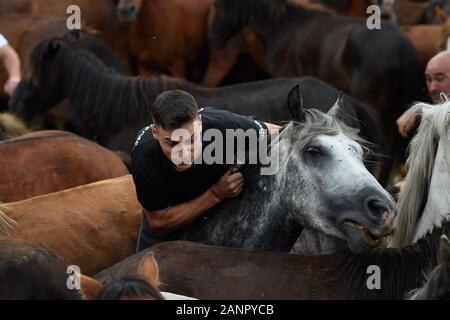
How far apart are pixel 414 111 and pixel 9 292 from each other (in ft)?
6.79

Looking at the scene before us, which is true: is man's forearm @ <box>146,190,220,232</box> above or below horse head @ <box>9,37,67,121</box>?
below

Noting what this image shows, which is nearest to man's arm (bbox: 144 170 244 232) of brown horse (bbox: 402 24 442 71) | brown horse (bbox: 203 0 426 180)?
brown horse (bbox: 203 0 426 180)

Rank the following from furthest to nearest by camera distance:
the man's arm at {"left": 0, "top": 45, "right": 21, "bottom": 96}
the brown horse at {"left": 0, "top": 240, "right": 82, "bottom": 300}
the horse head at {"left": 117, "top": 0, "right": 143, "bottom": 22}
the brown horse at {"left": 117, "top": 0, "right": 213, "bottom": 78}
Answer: the brown horse at {"left": 117, "top": 0, "right": 213, "bottom": 78}, the horse head at {"left": 117, "top": 0, "right": 143, "bottom": 22}, the man's arm at {"left": 0, "top": 45, "right": 21, "bottom": 96}, the brown horse at {"left": 0, "top": 240, "right": 82, "bottom": 300}

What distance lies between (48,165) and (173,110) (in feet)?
6.46

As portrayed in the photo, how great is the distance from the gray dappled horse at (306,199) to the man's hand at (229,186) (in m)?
0.04

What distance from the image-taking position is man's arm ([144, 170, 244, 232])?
15.8 feet

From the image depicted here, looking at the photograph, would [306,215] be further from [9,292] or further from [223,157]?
[9,292]

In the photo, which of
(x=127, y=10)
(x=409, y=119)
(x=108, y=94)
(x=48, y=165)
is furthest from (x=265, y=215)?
(x=127, y=10)

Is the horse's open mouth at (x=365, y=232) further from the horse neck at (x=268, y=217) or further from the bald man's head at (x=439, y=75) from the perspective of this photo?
the bald man's head at (x=439, y=75)

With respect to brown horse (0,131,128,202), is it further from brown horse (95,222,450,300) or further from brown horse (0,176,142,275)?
brown horse (95,222,450,300)

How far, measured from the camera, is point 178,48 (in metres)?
11.2

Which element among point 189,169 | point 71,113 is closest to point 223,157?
point 189,169

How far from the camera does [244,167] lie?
484cm

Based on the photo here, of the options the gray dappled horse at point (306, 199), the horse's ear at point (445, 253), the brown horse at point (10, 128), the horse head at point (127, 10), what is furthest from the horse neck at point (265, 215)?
the horse head at point (127, 10)
